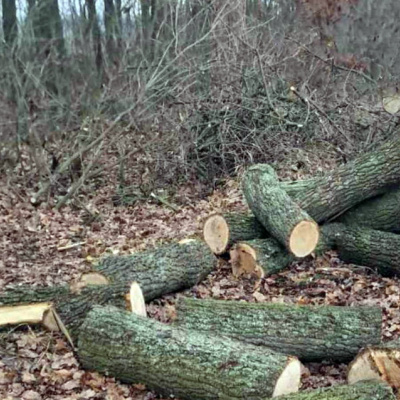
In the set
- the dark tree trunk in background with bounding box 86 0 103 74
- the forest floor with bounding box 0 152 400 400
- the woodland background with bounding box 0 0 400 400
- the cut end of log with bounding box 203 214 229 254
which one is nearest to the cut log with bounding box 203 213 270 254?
the cut end of log with bounding box 203 214 229 254

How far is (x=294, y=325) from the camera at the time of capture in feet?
16.5

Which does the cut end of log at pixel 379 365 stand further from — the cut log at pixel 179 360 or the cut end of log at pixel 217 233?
the cut end of log at pixel 217 233

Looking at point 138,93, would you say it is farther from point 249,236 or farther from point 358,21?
point 358,21

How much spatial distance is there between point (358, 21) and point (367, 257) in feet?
44.4

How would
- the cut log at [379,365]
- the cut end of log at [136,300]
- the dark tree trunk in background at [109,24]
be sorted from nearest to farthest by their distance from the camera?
the cut log at [379,365] < the cut end of log at [136,300] < the dark tree trunk in background at [109,24]

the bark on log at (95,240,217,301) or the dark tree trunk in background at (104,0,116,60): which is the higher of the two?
the dark tree trunk in background at (104,0,116,60)

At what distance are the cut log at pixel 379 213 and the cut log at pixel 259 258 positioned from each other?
1.05 m

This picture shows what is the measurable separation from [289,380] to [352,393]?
47cm

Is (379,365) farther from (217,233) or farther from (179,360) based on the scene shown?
(217,233)

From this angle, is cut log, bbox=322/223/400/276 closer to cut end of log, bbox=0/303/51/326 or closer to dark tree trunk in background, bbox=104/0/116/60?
cut end of log, bbox=0/303/51/326

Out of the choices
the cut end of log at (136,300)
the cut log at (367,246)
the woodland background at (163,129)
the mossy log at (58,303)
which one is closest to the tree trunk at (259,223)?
the cut log at (367,246)

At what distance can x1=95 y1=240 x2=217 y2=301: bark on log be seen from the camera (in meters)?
6.07

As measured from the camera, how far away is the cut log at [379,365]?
13.5 ft

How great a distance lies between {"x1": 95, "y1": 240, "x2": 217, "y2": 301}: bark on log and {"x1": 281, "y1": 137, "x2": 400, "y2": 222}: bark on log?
1.38 metres
